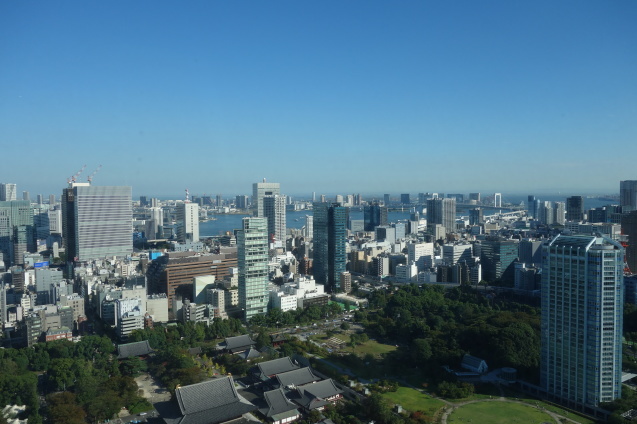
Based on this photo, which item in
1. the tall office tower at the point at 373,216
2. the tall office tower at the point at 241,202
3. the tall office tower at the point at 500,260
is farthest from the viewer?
the tall office tower at the point at 241,202

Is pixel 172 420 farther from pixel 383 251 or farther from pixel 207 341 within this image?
pixel 383 251

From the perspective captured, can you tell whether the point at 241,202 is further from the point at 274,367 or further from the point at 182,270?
the point at 274,367

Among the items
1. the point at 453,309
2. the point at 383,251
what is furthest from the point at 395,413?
the point at 383,251

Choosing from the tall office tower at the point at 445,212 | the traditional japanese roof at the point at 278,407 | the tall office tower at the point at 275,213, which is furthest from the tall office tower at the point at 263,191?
the traditional japanese roof at the point at 278,407

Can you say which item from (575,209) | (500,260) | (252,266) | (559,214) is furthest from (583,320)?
(559,214)

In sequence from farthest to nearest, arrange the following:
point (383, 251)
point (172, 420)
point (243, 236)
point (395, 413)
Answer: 1. point (383, 251)
2. point (243, 236)
3. point (395, 413)
4. point (172, 420)

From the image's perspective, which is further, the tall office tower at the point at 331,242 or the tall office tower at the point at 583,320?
the tall office tower at the point at 331,242

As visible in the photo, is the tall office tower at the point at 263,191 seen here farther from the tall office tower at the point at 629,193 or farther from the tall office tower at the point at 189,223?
the tall office tower at the point at 629,193
